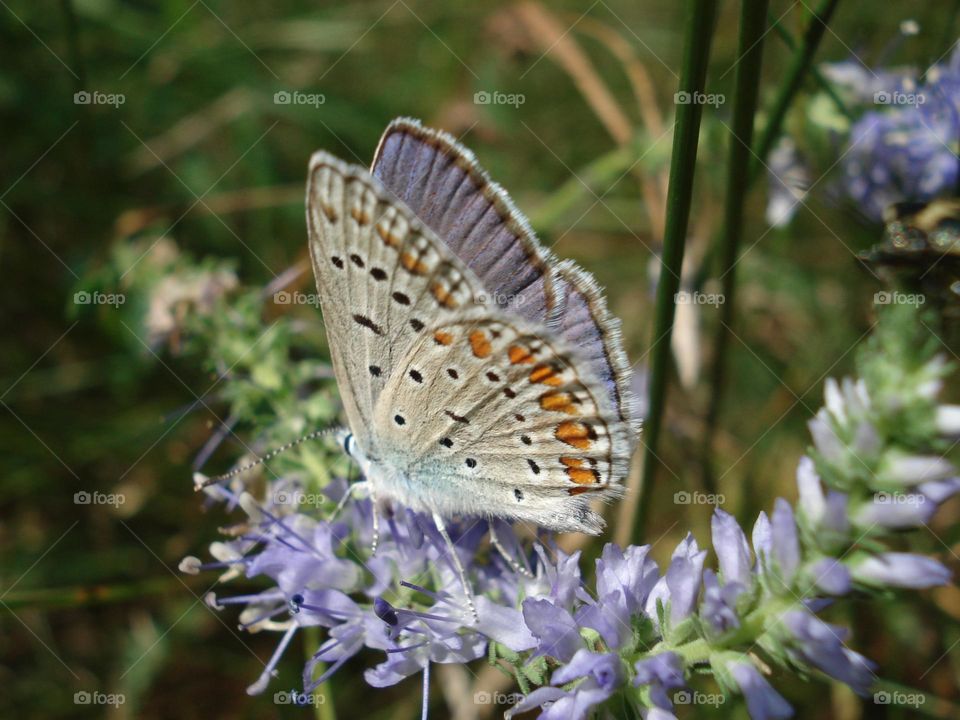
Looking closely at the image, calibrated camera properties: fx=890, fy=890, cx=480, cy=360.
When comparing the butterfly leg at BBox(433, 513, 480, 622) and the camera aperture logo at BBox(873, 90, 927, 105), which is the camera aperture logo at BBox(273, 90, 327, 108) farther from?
the butterfly leg at BBox(433, 513, 480, 622)

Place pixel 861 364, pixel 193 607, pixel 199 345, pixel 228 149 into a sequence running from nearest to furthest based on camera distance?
1. pixel 861 364
2. pixel 199 345
3. pixel 193 607
4. pixel 228 149

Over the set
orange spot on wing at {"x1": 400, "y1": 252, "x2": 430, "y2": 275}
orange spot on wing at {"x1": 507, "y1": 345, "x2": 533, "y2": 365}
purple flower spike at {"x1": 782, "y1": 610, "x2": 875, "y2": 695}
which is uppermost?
orange spot on wing at {"x1": 400, "y1": 252, "x2": 430, "y2": 275}

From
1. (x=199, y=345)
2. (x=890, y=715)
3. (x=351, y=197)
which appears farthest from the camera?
(x=890, y=715)

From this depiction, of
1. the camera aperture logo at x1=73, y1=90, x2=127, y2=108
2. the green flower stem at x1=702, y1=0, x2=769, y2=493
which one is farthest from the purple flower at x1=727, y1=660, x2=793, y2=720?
the camera aperture logo at x1=73, y1=90, x2=127, y2=108

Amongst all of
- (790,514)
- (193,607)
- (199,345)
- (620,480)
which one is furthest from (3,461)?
(790,514)

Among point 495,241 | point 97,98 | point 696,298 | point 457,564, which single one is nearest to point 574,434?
point 457,564

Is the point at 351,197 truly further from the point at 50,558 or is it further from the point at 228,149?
the point at 228,149

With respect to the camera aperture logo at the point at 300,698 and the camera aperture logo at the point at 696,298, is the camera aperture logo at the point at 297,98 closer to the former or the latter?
the camera aperture logo at the point at 696,298
